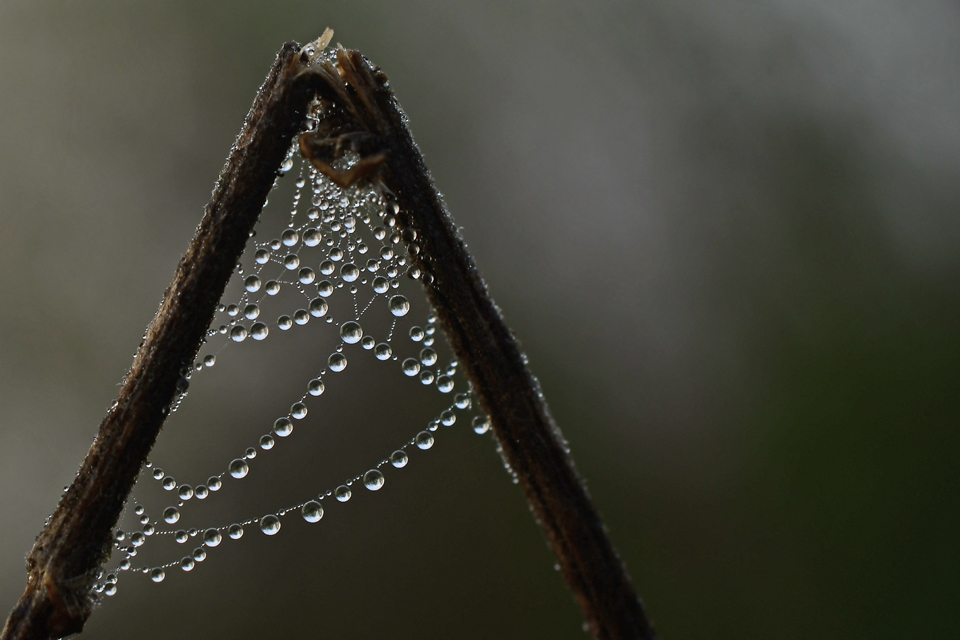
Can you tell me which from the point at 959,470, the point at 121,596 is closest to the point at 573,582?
the point at 121,596

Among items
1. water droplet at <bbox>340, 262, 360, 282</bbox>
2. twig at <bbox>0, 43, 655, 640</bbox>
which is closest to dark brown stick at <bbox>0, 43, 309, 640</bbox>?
twig at <bbox>0, 43, 655, 640</bbox>

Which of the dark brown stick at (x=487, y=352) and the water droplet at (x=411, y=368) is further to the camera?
the water droplet at (x=411, y=368)

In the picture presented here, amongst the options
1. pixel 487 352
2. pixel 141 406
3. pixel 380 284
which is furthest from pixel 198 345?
pixel 380 284

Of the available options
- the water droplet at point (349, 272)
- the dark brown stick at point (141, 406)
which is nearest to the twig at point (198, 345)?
the dark brown stick at point (141, 406)

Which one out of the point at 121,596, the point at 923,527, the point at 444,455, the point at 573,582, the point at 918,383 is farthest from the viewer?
the point at 918,383

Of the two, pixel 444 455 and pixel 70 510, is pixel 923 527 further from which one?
pixel 70 510

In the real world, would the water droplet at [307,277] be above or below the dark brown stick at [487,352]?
above

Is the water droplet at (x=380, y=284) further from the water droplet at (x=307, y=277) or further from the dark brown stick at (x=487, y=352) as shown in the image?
the dark brown stick at (x=487, y=352)
